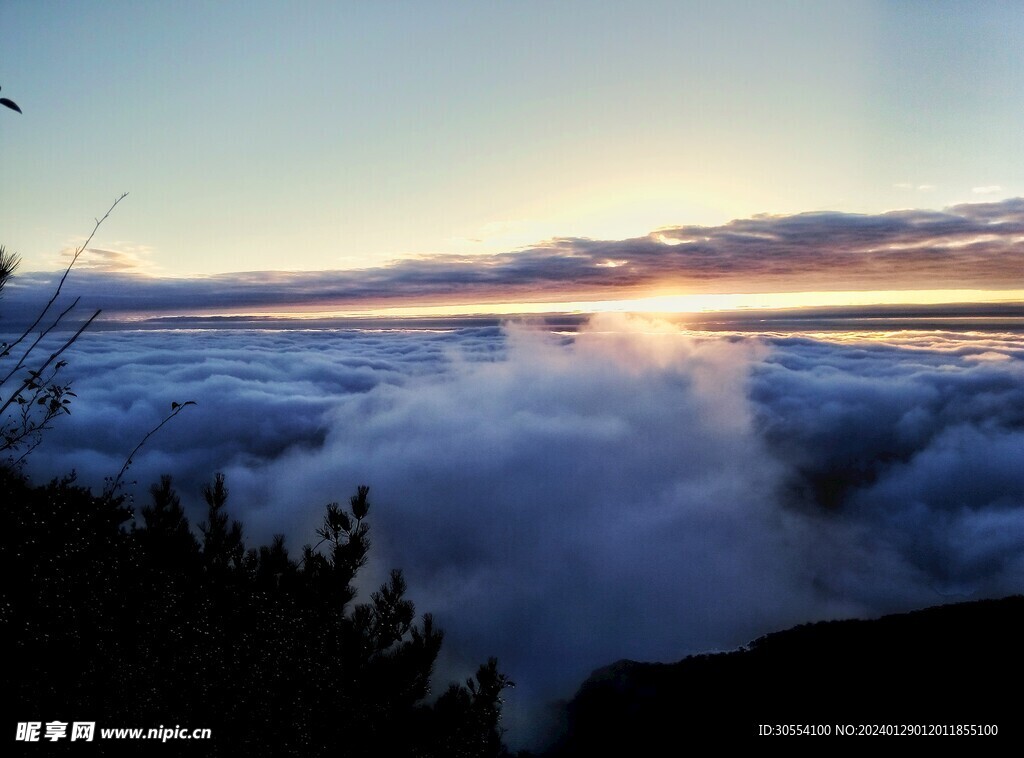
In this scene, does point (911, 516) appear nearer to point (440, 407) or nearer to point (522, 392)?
point (522, 392)

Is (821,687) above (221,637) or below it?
below

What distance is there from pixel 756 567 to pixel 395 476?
5774cm

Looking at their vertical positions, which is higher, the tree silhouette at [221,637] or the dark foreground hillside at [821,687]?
the tree silhouette at [221,637]

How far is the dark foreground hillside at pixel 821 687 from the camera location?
52281 mm

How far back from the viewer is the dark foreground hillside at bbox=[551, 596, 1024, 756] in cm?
5228

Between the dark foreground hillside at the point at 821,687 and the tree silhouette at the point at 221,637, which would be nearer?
the tree silhouette at the point at 221,637

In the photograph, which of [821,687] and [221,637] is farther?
[821,687]

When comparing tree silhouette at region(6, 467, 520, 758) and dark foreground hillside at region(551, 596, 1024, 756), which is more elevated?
tree silhouette at region(6, 467, 520, 758)

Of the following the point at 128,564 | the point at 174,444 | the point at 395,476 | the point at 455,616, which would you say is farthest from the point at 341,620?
the point at 174,444

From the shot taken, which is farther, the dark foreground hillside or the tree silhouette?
the dark foreground hillside

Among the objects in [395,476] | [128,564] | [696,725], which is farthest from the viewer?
[395,476]

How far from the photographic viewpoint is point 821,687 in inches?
2180

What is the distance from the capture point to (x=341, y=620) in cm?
832

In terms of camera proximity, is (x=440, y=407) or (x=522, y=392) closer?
(x=440, y=407)
